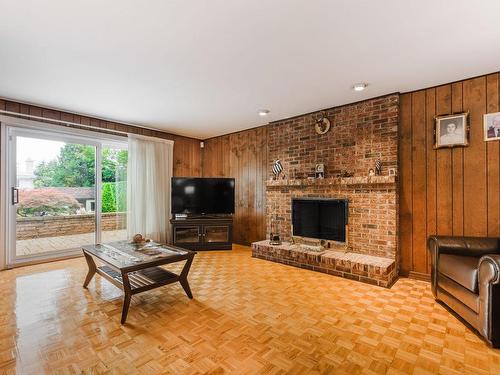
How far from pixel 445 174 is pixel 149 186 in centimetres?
457

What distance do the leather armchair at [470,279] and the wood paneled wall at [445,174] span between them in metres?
0.43

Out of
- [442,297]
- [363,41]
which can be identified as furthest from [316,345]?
[363,41]

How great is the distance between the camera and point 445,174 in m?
2.88

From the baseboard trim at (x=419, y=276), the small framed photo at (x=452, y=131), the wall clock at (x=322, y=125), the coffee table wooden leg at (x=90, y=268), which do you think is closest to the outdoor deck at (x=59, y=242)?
the coffee table wooden leg at (x=90, y=268)

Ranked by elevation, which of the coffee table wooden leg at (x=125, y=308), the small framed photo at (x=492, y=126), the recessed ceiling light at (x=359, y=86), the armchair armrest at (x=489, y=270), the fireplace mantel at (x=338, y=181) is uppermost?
the recessed ceiling light at (x=359, y=86)

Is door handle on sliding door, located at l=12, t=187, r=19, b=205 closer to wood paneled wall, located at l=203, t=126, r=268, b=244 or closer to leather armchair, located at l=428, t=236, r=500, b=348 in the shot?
wood paneled wall, located at l=203, t=126, r=268, b=244

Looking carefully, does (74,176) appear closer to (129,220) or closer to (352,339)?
(129,220)

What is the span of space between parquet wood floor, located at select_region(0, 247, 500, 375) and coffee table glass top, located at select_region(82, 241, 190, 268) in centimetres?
45

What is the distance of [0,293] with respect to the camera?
263 centimetres

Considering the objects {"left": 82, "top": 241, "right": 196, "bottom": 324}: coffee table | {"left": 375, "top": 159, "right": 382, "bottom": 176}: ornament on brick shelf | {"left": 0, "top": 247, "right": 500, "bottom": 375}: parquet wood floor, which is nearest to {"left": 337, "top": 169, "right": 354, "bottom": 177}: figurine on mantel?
{"left": 375, "top": 159, "right": 382, "bottom": 176}: ornament on brick shelf

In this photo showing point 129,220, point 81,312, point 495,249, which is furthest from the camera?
point 129,220

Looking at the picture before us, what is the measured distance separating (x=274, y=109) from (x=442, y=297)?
9.94 ft

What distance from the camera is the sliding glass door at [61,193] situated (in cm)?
358

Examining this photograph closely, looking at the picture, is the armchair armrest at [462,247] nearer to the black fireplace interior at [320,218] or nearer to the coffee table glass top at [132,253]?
the black fireplace interior at [320,218]
